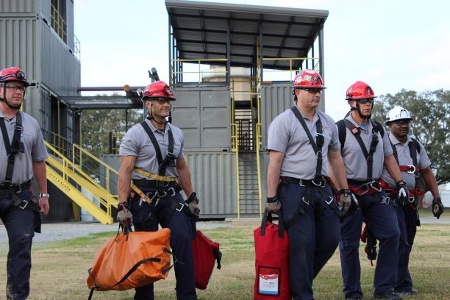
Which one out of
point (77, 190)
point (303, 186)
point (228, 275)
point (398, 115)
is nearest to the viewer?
point (303, 186)

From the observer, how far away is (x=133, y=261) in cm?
732

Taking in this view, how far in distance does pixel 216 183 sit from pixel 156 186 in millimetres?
21459

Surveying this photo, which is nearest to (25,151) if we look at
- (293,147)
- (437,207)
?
(293,147)

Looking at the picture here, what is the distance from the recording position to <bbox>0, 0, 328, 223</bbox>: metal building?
93.9 feet

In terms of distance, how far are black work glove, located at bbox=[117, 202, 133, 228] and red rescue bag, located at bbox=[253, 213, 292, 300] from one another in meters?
1.16

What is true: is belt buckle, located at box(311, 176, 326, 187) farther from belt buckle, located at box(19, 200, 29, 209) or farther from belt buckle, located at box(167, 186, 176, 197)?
belt buckle, located at box(19, 200, 29, 209)

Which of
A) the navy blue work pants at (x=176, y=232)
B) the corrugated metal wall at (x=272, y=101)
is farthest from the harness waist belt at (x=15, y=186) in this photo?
the corrugated metal wall at (x=272, y=101)

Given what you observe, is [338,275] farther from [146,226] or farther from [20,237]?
[20,237]

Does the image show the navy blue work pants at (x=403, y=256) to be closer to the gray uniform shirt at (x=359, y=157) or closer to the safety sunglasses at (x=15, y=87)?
the gray uniform shirt at (x=359, y=157)

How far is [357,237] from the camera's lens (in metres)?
8.55

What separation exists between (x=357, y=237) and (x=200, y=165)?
20.8m

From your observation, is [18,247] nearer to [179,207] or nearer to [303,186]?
[179,207]

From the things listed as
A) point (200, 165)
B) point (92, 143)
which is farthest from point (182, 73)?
point (92, 143)

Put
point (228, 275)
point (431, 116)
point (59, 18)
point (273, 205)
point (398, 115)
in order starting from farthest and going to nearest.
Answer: point (431, 116), point (59, 18), point (228, 275), point (398, 115), point (273, 205)
